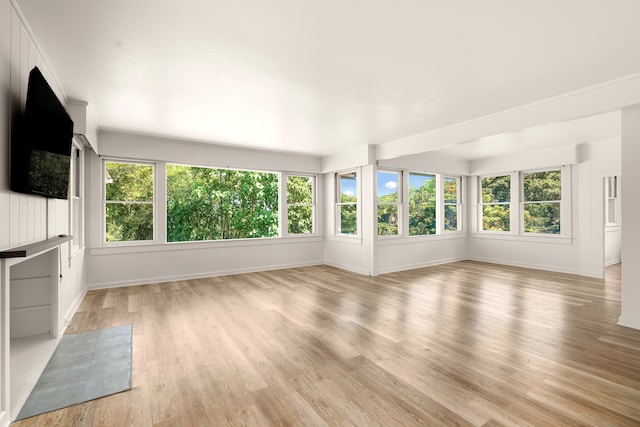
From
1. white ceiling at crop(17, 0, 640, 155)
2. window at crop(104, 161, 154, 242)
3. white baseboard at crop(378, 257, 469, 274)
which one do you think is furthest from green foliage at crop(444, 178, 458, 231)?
window at crop(104, 161, 154, 242)

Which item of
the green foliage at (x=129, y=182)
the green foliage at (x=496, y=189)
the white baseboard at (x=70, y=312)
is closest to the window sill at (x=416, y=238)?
the green foliage at (x=496, y=189)

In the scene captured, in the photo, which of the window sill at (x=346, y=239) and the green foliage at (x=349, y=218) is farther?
the green foliage at (x=349, y=218)

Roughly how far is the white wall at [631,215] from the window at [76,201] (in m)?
6.46

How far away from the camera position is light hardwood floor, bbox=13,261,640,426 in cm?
193

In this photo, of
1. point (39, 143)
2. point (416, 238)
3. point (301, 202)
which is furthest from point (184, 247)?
point (416, 238)

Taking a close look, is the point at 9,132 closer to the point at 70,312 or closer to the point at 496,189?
the point at 70,312

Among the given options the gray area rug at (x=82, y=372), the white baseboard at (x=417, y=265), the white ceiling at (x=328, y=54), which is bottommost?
the gray area rug at (x=82, y=372)

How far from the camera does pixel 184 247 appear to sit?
5816mm

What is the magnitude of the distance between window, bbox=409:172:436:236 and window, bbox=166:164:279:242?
3.53 m

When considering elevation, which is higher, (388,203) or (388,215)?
(388,203)

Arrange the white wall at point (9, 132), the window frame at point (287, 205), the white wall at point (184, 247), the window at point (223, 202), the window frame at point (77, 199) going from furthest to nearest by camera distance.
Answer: the window at point (223, 202), the window frame at point (287, 205), the white wall at point (184, 247), the window frame at point (77, 199), the white wall at point (9, 132)

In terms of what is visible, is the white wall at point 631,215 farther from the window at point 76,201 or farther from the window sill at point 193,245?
the window at point 76,201

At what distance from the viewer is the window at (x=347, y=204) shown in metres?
6.85

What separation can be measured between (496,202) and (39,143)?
8505mm
